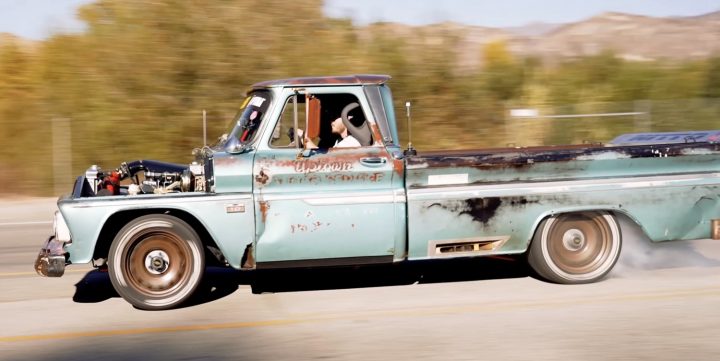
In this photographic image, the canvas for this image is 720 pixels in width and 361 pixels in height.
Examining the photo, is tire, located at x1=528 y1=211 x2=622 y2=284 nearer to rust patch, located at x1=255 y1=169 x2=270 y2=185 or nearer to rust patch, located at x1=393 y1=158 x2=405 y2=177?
rust patch, located at x1=393 y1=158 x2=405 y2=177

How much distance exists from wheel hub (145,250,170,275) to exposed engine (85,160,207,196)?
57cm

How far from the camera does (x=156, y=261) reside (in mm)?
7281

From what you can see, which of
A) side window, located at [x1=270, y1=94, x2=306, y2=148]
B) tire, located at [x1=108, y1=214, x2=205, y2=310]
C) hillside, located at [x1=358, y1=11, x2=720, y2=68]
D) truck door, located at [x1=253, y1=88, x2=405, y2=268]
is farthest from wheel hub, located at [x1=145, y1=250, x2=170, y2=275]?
hillside, located at [x1=358, y1=11, x2=720, y2=68]

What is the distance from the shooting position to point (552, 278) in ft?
25.9

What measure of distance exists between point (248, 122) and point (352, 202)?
4.03ft

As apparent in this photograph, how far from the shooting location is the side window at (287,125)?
24.3ft

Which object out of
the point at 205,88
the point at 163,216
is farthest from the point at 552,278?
the point at 205,88

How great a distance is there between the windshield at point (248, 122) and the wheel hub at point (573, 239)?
3.08 metres

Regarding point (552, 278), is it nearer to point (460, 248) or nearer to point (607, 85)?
point (460, 248)

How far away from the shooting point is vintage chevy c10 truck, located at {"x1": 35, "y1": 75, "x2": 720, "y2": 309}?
7.22 metres

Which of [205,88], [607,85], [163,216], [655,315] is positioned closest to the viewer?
[655,315]

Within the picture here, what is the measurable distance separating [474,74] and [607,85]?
4949mm

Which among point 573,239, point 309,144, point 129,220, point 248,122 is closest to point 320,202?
point 309,144

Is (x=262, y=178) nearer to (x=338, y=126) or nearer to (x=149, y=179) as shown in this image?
(x=338, y=126)
